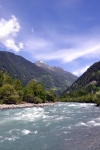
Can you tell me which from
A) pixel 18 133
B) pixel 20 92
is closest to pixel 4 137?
pixel 18 133

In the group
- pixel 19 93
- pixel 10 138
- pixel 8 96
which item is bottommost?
pixel 10 138

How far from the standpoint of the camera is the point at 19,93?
127m

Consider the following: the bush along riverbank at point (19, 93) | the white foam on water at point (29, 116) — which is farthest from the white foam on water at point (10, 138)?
the bush along riverbank at point (19, 93)

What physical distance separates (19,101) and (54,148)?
92841mm

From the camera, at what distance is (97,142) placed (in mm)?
29172

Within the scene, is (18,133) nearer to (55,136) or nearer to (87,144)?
(55,136)

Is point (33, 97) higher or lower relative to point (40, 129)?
higher

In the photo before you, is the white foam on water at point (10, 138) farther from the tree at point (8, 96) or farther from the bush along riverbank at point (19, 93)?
the tree at point (8, 96)

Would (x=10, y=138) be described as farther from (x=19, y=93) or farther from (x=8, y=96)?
(x=19, y=93)

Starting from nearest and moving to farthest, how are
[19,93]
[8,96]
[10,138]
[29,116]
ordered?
[10,138] → [29,116] → [8,96] → [19,93]

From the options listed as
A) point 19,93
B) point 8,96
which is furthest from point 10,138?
point 19,93

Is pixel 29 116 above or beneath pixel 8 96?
beneath

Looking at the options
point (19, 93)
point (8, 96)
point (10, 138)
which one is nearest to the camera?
point (10, 138)

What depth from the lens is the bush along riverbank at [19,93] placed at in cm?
11562
